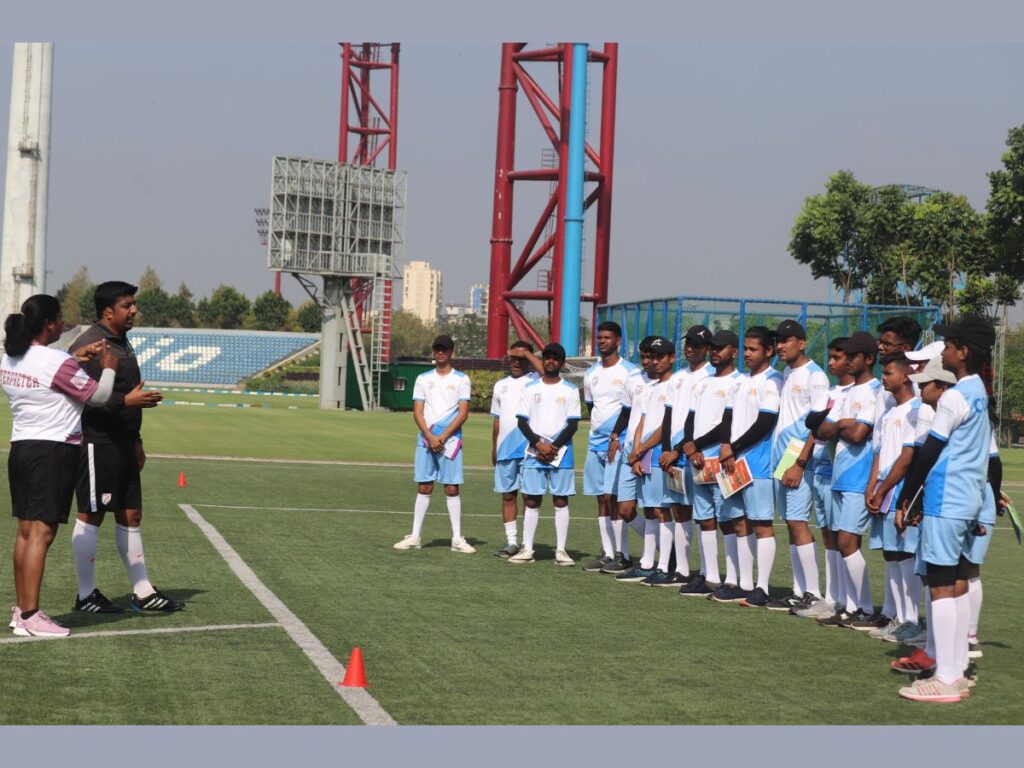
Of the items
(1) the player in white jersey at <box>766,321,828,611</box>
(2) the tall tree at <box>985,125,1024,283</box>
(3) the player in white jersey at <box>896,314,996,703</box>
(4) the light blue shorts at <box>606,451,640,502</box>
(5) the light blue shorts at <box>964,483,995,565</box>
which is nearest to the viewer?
(3) the player in white jersey at <box>896,314,996,703</box>

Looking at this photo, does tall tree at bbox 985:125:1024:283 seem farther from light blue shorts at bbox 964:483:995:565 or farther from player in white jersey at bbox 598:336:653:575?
light blue shorts at bbox 964:483:995:565

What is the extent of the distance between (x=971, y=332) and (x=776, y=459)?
3.33m

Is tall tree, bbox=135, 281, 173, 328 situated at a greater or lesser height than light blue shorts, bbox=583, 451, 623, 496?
greater

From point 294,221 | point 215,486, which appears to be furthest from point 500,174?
point 215,486

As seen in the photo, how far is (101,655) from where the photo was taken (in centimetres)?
777

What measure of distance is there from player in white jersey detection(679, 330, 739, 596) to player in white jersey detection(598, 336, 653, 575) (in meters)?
1.09

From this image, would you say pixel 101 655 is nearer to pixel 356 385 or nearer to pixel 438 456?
pixel 438 456

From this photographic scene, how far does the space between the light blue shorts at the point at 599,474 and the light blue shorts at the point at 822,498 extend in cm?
280

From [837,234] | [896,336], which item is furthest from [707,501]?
[837,234]

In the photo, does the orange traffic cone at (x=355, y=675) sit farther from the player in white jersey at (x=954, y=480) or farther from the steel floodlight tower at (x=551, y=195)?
the steel floodlight tower at (x=551, y=195)

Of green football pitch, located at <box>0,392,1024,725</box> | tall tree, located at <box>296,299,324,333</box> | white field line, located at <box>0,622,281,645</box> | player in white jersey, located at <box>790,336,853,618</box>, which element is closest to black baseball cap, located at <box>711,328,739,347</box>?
player in white jersey, located at <box>790,336,853,618</box>

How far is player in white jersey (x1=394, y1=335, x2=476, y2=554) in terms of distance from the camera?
44.6 feet

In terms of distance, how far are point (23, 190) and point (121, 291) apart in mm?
66048

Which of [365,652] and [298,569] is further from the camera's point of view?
[298,569]
